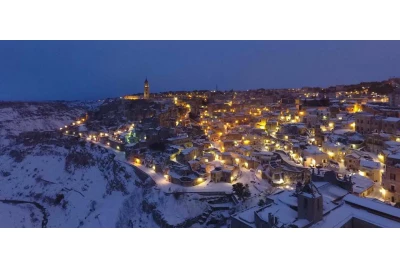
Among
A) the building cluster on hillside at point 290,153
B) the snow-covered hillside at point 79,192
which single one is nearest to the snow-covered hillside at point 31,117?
the snow-covered hillside at point 79,192

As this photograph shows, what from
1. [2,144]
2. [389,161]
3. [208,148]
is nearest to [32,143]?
[2,144]

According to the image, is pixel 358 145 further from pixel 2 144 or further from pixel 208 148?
pixel 2 144

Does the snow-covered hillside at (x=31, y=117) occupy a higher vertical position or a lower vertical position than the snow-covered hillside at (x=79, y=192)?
higher

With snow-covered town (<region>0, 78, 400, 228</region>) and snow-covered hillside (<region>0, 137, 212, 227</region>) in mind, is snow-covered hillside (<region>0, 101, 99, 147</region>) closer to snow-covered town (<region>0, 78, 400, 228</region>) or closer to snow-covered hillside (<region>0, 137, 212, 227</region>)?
snow-covered town (<region>0, 78, 400, 228</region>)

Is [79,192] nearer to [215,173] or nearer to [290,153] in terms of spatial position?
[215,173]

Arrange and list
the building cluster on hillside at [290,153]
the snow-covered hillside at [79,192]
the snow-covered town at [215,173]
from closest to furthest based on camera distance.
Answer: the building cluster on hillside at [290,153], the snow-covered town at [215,173], the snow-covered hillside at [79,192]

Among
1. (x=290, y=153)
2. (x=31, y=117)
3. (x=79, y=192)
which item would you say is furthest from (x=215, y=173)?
(x=31, y=117)

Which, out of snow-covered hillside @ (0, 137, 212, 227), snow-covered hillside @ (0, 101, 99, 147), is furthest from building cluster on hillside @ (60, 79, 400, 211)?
snow-covered hillside @ (0, 101, 99, 147)

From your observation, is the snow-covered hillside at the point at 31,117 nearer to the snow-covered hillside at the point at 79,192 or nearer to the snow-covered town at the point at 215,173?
the snow-covered town at the point at 215,173
